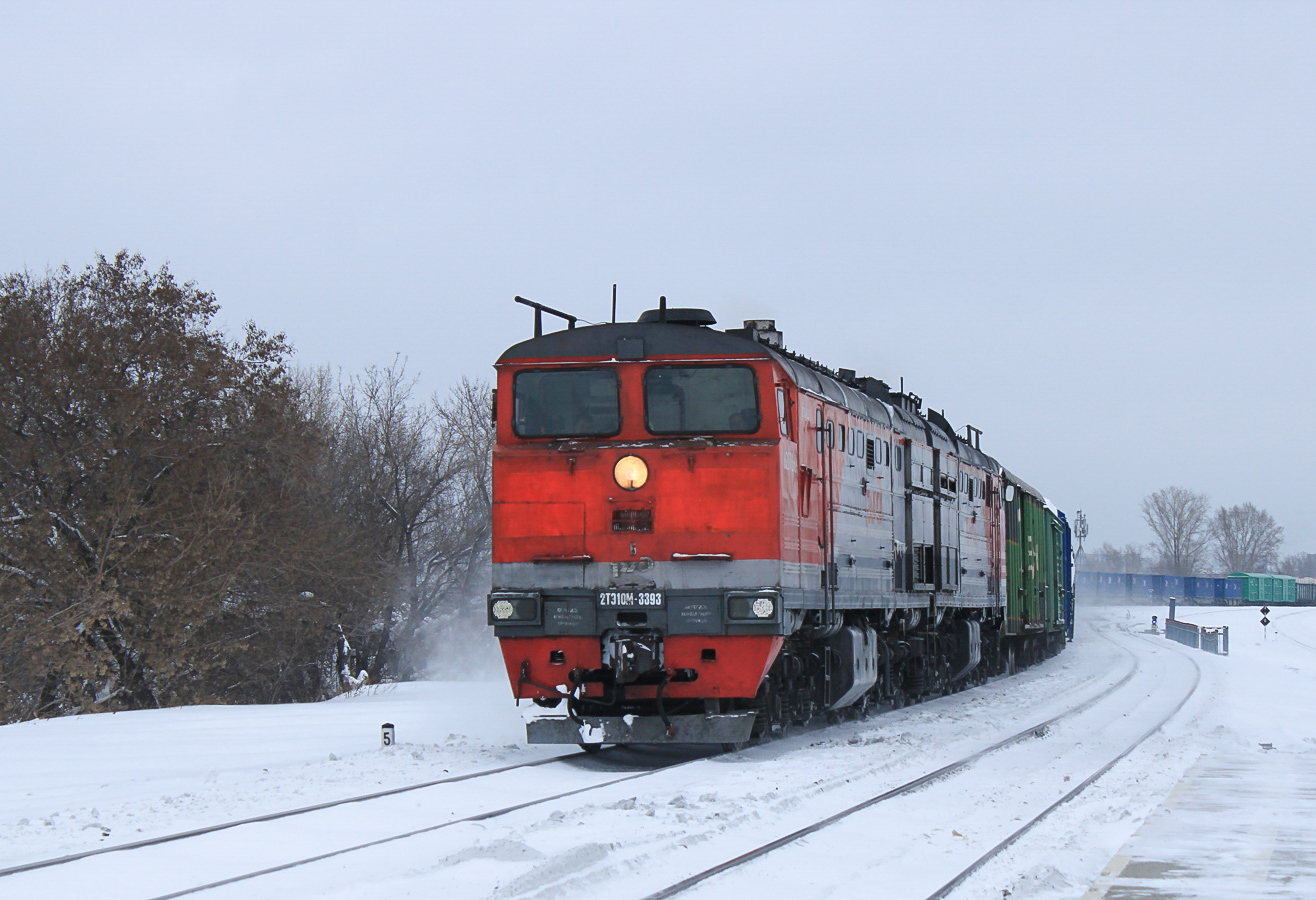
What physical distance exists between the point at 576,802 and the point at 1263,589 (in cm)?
10960

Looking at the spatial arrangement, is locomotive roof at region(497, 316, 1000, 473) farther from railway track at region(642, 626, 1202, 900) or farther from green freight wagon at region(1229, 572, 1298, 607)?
green freight wagon at region(1229, 572, 1298, 607)

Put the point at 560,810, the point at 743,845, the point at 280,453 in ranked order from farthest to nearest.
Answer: the point at 280,453 < the point at 560,810 < the point at 743,845

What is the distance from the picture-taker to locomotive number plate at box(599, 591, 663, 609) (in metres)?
12.4

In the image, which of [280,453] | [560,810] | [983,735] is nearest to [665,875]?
[560,810]

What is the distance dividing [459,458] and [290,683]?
11434 mm

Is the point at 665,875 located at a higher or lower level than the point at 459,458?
lower

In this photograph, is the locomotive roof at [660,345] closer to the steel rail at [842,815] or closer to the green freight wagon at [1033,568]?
the steel rail at [842,815]


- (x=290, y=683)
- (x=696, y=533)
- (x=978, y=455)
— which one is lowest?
(x=290, y=683)

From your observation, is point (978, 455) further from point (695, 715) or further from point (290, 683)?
point (290, 683)

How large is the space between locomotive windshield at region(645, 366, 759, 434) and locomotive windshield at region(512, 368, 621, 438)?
38 cm

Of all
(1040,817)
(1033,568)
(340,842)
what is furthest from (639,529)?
(1033,568)

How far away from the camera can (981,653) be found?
24.3 metres

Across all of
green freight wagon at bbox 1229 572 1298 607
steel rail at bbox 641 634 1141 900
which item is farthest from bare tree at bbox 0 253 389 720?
green freight wagon at bbox 1229 572 1298 607

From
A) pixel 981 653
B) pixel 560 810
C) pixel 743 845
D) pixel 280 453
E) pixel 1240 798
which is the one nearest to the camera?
pixel 743 845
